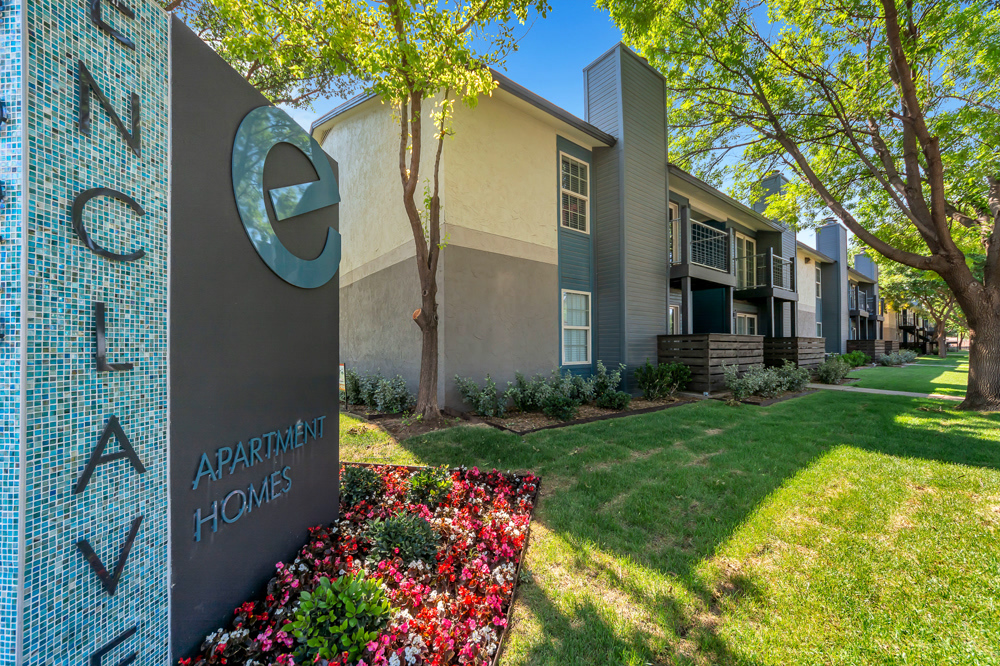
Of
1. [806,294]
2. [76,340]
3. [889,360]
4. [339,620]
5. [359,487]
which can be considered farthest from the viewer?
[889,360]

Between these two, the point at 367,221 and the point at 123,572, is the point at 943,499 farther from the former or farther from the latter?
the point at 367,221

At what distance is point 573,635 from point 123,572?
2.21 m

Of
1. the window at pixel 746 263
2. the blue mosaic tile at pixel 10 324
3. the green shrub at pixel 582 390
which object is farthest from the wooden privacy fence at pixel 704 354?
the blue mosaic tile at pixel 10 324

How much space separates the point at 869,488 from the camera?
13.8 feet

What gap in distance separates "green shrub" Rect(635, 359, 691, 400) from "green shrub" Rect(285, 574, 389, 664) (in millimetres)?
8900

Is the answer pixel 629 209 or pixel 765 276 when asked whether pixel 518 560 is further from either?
pixel 765 276

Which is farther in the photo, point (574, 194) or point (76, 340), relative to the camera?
point (574, 194)

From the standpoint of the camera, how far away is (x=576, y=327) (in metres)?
10.5

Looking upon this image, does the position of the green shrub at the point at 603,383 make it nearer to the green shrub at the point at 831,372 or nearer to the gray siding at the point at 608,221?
the gray siding at the point at 608,221

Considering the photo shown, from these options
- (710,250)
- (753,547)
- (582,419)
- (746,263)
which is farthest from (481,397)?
(746,263)

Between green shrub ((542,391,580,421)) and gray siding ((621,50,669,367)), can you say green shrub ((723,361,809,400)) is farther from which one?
green shrub ((542,391,580,421))

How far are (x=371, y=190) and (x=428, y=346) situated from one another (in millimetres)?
5823

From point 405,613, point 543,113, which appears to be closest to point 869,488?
point 405,613

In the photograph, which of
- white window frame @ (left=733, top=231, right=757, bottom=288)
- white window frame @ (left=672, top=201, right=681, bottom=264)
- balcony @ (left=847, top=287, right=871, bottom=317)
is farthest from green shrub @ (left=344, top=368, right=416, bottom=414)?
balcony @ (left=847, top=287, right=871, bottom=317)
